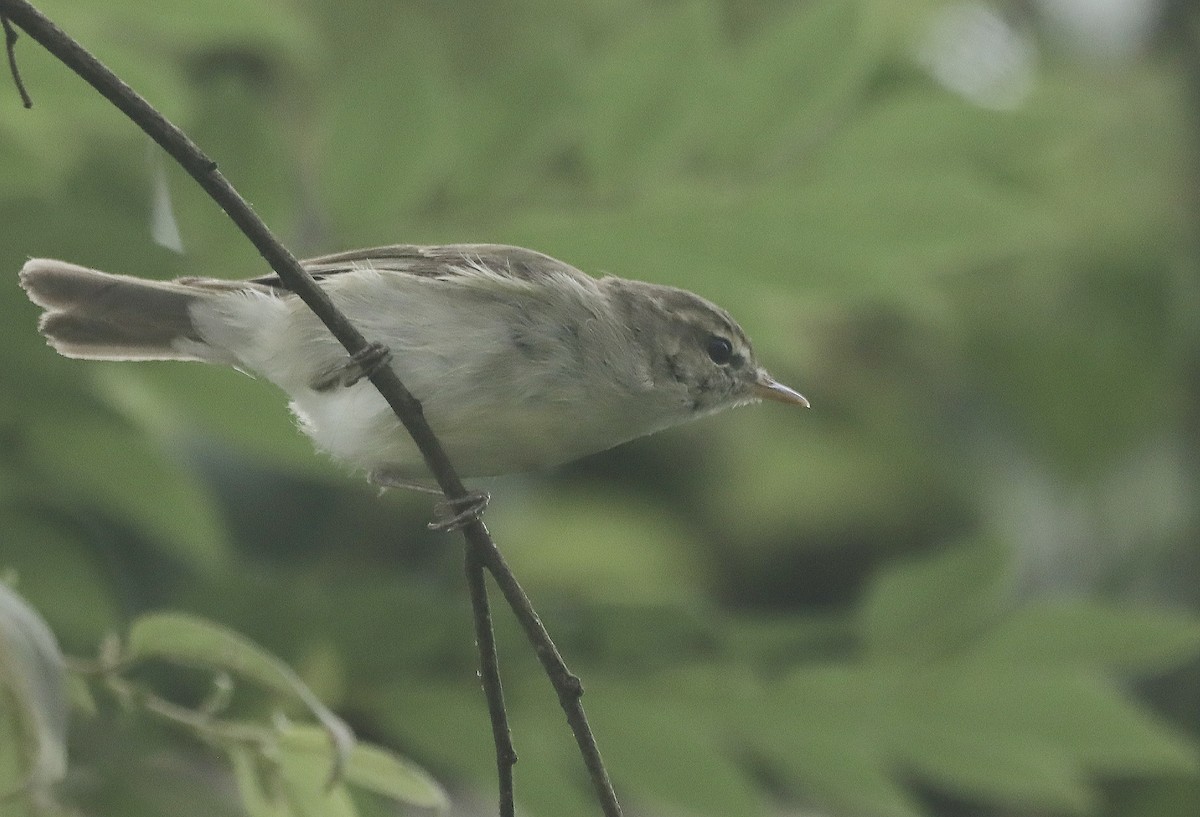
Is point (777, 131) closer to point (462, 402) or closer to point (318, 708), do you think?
point (462, 402)

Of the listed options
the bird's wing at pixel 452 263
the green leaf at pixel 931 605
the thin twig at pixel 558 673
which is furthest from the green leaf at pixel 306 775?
the green leaf at pixel 931 605

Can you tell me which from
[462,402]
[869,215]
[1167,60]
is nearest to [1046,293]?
[1167,60]

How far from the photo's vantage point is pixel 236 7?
2922 millimetres

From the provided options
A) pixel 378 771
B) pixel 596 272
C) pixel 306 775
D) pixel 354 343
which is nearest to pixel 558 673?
pixel 378 771

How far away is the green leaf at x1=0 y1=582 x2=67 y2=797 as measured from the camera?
1568 millimetres

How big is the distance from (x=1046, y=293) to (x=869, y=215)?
3.17 m

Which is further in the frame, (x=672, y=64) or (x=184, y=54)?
(x=184, y=54)

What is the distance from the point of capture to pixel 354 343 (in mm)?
1999

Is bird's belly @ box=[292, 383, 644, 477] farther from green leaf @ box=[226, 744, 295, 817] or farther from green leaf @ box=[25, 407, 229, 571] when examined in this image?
green leaf @ box=[226, 744, 295, 817]

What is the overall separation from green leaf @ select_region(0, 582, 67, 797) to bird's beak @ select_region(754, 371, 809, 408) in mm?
1891

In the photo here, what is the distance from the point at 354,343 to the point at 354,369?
68cm

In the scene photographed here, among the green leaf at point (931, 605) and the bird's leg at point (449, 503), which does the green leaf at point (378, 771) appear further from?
the green leaf at point (931, 605)

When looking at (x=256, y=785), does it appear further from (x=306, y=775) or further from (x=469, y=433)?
(x=469, y=433)

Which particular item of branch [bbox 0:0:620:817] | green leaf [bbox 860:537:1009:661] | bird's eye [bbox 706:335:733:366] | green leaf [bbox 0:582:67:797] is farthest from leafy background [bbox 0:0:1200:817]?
branch [bbox 0:0:620:817]
